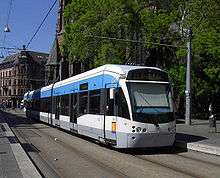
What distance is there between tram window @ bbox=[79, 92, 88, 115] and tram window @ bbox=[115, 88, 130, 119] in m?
4.52

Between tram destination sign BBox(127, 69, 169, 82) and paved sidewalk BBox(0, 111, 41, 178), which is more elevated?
tram destination sign BBox(127, 69, 169, 82)

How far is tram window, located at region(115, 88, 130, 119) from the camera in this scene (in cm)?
1647

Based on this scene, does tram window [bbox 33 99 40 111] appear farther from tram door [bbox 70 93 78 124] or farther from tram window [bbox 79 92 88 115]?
tram window [bbox 79 92 88 115]

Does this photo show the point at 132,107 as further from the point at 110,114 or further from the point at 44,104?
the point at 44,104

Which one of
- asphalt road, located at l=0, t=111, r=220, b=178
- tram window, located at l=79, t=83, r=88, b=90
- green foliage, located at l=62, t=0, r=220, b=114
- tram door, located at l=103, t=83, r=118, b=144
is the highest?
green foliage, located at l=62, t=0, r=220, b=114

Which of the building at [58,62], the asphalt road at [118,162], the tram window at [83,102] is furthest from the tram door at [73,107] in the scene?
the building at [58,62]

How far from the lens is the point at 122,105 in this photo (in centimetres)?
1662

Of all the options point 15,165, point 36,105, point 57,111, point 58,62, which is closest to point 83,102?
point 57,111

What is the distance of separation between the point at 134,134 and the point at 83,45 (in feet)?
80.7

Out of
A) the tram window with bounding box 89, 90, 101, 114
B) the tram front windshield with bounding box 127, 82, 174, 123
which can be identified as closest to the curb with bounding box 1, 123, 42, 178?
the tram front windshield with bounding box 127, 82, 174, 123

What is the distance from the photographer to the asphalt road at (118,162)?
39.7 ft

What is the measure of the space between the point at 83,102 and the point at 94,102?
2.11 m

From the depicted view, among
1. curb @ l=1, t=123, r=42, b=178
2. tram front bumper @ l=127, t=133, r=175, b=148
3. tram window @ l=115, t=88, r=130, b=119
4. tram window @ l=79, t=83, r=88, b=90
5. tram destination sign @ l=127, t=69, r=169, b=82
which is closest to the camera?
curb @ l=1, t=123, r=42, b=178

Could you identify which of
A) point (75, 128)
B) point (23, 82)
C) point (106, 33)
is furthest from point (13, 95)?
point (75, 128)
